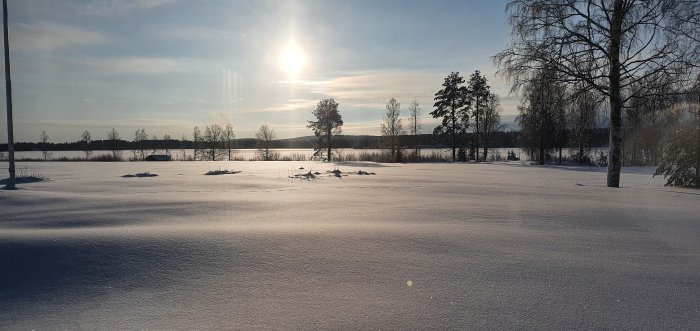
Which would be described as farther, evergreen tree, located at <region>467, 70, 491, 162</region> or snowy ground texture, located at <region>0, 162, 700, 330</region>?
evergreen tree, located at <region>467, 70, 491, 162</region>

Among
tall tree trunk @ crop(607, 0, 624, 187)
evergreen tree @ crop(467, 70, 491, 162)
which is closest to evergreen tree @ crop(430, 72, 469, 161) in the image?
evergreen tree @ crop(467, 70, 491, 162)

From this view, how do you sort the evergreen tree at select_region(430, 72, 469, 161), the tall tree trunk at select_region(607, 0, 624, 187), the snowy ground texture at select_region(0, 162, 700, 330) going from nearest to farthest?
the snowy ground texture at select_region(0, 162, 700, 330), the tall tree trunk at select_region(607, 0, 624, 187), the evergreen tree at select_region(430, 72, 469, 161)

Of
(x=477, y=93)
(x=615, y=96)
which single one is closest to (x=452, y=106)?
(x=477, y=93)

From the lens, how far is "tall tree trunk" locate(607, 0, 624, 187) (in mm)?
11625

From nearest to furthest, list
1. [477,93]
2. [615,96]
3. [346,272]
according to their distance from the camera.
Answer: [346,272] < [615,96] < [477,93]

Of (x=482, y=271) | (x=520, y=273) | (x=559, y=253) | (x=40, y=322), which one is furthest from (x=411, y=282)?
(x=40, y=322)

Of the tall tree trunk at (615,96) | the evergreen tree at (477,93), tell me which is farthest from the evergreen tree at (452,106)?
the tall tree trunk at (615,96)

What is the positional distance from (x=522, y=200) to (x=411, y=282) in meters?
5.95

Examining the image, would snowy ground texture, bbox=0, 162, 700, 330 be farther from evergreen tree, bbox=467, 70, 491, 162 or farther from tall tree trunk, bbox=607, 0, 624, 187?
evergreen tree, bbox=467, 70, 491, 162

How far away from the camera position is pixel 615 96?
12.0 metres

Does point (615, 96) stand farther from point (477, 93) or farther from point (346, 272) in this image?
point (477, 93)

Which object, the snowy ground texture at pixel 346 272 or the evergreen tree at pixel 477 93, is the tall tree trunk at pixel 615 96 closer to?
the snowy ground texture at pixel 346 272

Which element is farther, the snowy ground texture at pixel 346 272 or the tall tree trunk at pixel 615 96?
the tall tree trunk at pixel 615 96

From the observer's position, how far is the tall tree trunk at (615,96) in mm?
11625
